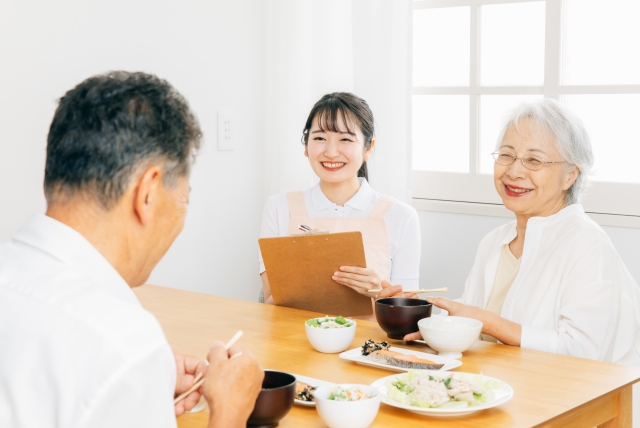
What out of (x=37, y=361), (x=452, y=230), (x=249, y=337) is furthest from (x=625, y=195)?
(x=37, y=361)

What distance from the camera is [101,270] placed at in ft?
3.20

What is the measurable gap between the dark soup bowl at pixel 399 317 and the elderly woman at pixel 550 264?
32 millimetres

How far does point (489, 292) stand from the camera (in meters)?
2.22

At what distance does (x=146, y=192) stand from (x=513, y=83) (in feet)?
7.83

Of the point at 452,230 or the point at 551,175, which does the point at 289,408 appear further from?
the point at 452,230

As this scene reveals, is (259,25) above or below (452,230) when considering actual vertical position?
above

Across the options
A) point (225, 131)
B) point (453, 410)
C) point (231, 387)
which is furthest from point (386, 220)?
point (231, 387)

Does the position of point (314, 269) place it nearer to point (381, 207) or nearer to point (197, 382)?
point (381, 207)

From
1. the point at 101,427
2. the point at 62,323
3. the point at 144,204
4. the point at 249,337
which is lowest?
the point at 249,337

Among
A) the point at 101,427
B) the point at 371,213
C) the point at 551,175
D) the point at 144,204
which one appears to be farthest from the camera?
the point at 371,213

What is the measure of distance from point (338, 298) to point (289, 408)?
3.18 ft

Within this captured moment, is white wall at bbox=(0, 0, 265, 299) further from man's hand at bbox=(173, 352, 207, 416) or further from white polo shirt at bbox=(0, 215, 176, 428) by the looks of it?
white polo shirt at bbox=(0, 215, 176, 428)

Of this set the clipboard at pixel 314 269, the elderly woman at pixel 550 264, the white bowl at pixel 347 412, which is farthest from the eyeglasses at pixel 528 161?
the white bowl at pixel 347 412

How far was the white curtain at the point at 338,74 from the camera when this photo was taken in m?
3.21
